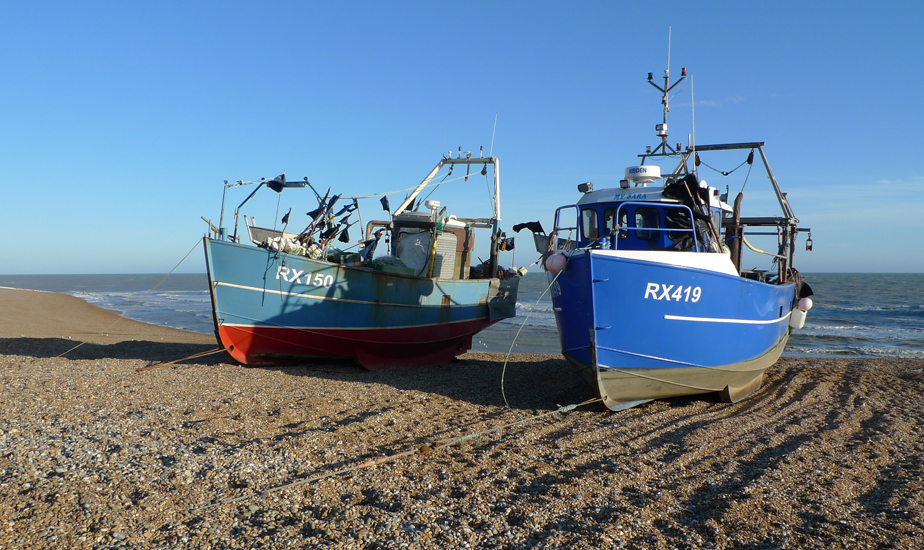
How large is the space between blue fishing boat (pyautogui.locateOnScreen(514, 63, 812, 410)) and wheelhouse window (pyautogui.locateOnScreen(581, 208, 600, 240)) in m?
0.02

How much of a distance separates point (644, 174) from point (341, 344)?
6.85 metres

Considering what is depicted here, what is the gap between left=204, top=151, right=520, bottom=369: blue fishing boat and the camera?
10812 millimetres

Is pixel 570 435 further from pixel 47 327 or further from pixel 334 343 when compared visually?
pixel 47 327

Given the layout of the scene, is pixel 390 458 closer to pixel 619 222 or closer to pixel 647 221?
pixel 619 222

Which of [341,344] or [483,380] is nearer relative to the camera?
[483,380]

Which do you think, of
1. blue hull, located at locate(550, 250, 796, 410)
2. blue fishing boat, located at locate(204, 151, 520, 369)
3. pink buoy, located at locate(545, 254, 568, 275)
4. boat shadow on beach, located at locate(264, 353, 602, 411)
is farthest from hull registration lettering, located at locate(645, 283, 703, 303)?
blue fishing boat, located at locate(204, 151, 520, 369)

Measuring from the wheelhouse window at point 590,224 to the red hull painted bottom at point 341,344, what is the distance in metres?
5.17

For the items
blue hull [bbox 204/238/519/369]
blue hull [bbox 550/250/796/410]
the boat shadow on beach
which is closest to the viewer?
blue hull [bbox 550/250/796/410]

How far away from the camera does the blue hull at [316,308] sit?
10.7 m

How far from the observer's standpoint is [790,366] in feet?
45.8

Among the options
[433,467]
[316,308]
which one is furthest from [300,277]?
[433,467]

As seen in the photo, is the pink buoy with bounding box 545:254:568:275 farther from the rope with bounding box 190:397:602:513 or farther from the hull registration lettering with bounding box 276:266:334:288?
the hull registration lettering with bounding box 276:266:334:288

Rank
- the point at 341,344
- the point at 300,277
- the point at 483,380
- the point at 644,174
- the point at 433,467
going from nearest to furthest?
the point at 433,467 → the point at 644,174 → the point at 483,380 → the point at 300,277 → the point at 341,344

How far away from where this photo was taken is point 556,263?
8.16 meters
